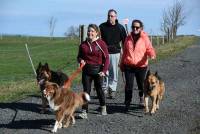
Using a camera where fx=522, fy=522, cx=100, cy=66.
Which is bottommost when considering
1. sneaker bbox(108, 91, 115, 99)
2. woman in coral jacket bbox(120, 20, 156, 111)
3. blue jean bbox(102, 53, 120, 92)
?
sneaker bbox(108, 91, 115, 99)

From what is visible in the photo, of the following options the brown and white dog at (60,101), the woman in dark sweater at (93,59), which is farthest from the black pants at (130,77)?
the brown and white dog at (60,101)

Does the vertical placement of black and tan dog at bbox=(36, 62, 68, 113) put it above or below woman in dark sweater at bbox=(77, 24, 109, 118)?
below

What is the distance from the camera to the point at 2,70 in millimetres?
28531

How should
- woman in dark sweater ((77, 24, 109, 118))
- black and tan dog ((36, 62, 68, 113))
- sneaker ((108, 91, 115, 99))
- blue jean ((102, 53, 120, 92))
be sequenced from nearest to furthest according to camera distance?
woman in dark sweater ((77, 24, 109, 118)), black and tan dog ((36, 62, 68, 113)), blue jean ((102, 53, 120, 92)), sneaker ((108, 91, 115, 99))

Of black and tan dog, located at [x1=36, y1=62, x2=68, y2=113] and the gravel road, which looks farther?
black and tan dog, located at [x1=36, y1=62, x2=68, y2=113]

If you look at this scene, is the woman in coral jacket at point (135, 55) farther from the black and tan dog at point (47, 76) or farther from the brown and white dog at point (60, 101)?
the brown and white dog at point (60, 101)

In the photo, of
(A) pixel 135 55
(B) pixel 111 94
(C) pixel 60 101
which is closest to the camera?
(C) pixel 60 101

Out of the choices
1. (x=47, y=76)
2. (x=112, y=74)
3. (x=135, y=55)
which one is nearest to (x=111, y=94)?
(x=112, y=74)

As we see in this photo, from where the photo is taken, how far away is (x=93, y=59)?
425 inches

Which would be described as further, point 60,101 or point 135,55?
point 135,55

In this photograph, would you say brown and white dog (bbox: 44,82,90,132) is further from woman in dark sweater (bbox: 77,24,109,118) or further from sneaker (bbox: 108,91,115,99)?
sneaker (bbox: 108,91,115,99)

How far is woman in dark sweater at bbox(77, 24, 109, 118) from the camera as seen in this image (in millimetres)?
10648

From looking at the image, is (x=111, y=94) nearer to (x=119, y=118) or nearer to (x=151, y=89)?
(x=151, y=89)

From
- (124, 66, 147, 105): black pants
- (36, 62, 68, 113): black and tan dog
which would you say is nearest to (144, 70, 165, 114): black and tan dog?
(124, 66, 147, 105): black pants
